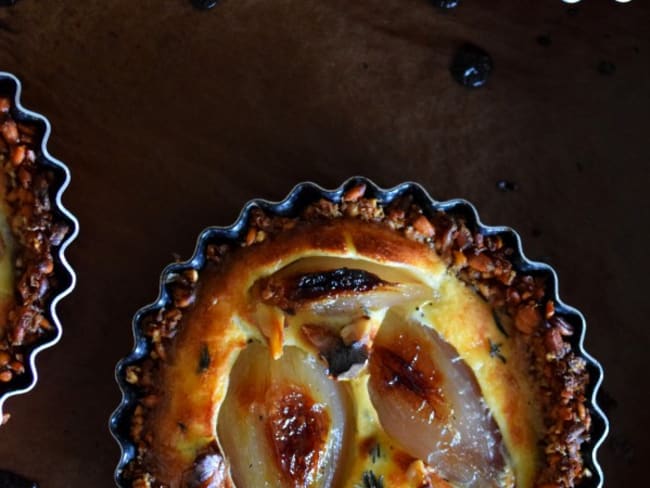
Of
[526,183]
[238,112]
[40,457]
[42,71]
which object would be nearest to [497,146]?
[526,183]

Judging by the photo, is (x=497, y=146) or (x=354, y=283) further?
(x=497, y=146)

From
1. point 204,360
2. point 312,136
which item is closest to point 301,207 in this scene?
point 312,136

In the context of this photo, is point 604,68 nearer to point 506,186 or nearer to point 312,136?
point 506,186

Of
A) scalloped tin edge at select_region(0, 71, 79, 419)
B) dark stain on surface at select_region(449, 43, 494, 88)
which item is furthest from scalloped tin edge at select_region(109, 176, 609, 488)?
dark stain on surface at select_region(449, 43, 494, 88)

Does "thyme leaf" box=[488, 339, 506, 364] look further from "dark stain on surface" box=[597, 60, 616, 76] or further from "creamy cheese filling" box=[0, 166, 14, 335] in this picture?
"creamy cheese filling" box=[0, 166, 14, 335]

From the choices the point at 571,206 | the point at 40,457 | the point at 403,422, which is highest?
the point at 571,206

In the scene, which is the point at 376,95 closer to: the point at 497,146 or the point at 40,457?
the point at 497,146

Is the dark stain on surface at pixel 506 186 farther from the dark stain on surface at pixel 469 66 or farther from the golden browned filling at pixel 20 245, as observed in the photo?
the golden browned filling at pixel 20 245
